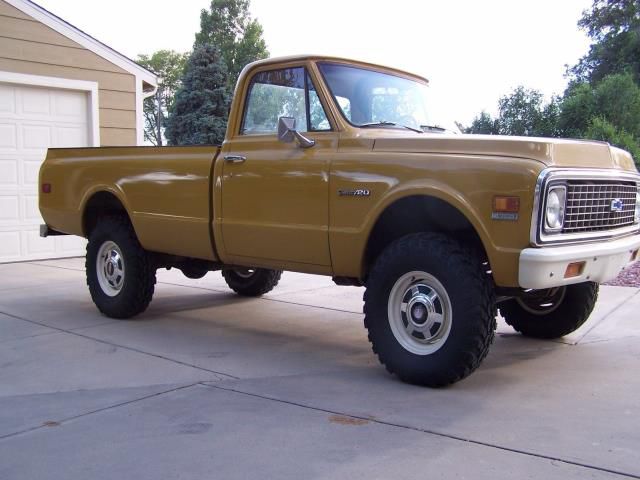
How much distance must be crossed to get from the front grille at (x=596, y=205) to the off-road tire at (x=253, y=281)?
404 centimetres

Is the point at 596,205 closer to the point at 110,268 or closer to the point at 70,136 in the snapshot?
the point at 110,268

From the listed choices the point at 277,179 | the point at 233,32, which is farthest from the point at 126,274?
the point at 233,32

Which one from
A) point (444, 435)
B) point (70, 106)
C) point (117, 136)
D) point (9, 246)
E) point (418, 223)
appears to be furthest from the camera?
point (117, 136)

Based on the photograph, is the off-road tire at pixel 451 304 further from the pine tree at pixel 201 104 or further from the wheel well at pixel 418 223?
the pine tree at pixel 201 104

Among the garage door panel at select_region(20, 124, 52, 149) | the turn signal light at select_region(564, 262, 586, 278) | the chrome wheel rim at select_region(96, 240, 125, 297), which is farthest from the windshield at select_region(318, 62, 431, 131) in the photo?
the garage door panel at select_region(20, 124, 52, 149)

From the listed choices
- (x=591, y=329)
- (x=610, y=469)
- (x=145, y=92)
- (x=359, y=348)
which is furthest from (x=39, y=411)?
(x=145, y=92)

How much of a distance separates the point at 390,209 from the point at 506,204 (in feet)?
2.95

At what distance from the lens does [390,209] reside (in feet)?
15.7

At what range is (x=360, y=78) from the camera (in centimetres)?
549

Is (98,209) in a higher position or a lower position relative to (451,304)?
higher

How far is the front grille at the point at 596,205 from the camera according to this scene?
4367 millimetres

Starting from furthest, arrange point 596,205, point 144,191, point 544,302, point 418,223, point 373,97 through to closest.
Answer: point 144,191 < point 544,302 < point 373,97 < point 418,223 < point 596,205

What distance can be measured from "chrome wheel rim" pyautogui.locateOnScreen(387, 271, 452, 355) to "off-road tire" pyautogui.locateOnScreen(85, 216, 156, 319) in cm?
299

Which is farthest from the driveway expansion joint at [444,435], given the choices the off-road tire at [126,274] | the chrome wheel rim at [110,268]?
the chrome wheel rim at [110,268]
